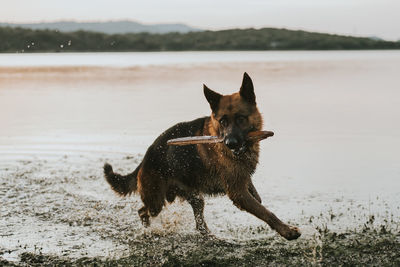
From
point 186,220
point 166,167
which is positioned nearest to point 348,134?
point 186,220

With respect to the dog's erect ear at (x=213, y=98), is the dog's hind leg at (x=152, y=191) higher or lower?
lower

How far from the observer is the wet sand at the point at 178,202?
24.1 ft

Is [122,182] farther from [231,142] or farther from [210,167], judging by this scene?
[231,142]

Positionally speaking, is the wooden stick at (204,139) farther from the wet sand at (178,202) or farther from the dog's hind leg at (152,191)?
the wet sand at (178,202)

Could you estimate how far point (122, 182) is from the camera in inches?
307

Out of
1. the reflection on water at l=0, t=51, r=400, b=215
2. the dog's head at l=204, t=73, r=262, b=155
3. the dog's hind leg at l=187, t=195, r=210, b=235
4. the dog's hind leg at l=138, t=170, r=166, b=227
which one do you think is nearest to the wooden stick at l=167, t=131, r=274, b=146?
the dog's head at l=204, t=73, r=262, b=155

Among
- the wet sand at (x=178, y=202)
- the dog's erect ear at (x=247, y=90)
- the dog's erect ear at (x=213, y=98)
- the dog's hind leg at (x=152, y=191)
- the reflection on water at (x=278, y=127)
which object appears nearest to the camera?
the dog's erect ear at (x=247, y=90)

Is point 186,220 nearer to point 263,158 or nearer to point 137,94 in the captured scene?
point 263,158

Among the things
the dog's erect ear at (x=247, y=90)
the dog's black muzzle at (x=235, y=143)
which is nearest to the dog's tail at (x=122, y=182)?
the dog's black muzzle at (x=235, y=143)

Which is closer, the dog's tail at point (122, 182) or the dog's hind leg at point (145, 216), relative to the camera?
the dog's hind leg at point (145, 216)

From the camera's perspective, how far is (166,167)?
23.5 feet

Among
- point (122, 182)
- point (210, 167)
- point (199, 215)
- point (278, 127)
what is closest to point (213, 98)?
point (210, 167)

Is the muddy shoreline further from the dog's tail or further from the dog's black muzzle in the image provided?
the dog's black muzzle

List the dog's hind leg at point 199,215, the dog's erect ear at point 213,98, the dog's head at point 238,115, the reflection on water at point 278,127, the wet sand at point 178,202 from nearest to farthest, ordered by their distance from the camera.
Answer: the dog's head at point 238,115
the dog's erect ear at point 213,98
the wet sand at point 178,202
the dog's hind leg at point 199,215
the reflection on water at point 278,127
